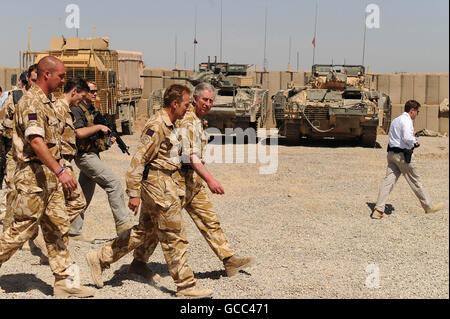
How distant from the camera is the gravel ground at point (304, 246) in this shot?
5379mm

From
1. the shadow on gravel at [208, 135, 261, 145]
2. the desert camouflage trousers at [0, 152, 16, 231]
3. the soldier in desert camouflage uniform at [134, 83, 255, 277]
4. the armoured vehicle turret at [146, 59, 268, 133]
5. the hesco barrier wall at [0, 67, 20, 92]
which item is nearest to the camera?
the desert camouflage trousers at [0, 152, 16, 231]

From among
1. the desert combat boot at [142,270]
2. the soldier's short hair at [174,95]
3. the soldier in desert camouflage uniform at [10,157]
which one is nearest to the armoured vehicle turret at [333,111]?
the soldier in desert camouflage uniform at [10,157]

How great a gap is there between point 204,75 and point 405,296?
16.4 meters

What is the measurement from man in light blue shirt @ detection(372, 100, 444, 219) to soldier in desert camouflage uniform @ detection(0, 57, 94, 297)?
4877mm

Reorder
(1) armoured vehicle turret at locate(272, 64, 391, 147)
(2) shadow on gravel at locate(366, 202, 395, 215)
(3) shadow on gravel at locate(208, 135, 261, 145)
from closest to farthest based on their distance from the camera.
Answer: (2) shadow on gravel at locate(366, 202, 395, 215) → (1) armoured vehicle turret at locate(272, 64, 391, 147) → (3) shadow on gravel at locate(208, 135, 261, 145)

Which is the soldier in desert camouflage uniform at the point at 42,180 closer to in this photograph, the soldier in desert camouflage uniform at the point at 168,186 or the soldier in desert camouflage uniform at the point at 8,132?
the soldier in desert camouflage uniform at the point at 8,132

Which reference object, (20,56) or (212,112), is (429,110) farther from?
(20,56)

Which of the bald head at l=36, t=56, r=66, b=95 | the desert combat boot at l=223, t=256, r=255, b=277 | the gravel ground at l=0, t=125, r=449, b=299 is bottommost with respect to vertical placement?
the gravel ground at l=0, t=125, r=449, b=299

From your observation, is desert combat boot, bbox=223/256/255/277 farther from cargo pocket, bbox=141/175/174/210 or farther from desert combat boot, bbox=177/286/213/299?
cargo pocket, bbox=141/175/174/210

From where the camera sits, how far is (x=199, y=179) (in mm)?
5359

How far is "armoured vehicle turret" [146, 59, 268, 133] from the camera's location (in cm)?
1906

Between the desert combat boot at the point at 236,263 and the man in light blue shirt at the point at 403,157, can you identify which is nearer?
the desert combat boot at the point at 236,263

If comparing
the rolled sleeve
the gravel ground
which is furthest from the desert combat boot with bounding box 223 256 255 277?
the rolled sleeve

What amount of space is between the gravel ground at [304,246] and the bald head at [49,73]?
1.65 meters
